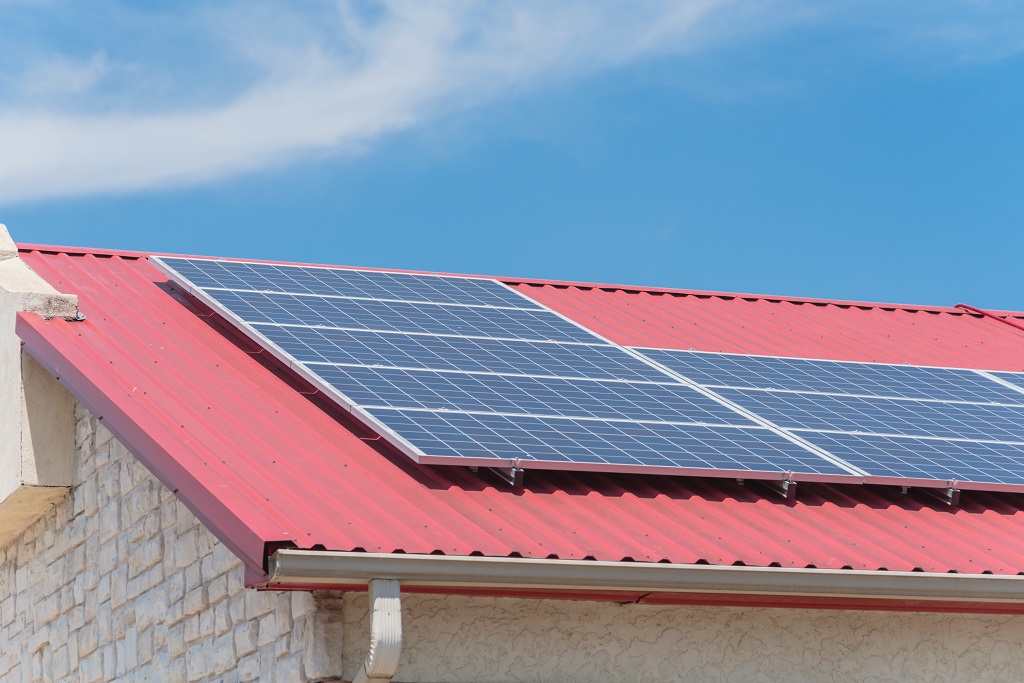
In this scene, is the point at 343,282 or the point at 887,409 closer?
the point at 887,409

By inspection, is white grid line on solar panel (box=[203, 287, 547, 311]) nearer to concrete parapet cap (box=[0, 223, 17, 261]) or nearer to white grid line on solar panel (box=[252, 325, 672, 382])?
white grid line on solar panel (box=[252, 325, 672, 382])

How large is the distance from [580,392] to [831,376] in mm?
3238

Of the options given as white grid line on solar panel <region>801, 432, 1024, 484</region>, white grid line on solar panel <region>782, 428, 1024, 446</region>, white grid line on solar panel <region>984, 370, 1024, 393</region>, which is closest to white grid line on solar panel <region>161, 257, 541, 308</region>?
white grid line on solar panel <region>782, 428, 1024, 446</region>

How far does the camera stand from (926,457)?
10.9 metres

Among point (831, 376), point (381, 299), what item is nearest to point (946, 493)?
point (831, 376)

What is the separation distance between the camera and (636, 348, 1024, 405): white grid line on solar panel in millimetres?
12359

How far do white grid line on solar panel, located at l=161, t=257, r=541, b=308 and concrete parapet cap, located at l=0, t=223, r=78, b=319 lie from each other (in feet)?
4.32

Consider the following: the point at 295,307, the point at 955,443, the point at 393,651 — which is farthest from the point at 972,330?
the point at 393,651

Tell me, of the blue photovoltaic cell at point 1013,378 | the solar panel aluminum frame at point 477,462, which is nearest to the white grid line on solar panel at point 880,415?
the solar panel aluminum frame at point 477,462

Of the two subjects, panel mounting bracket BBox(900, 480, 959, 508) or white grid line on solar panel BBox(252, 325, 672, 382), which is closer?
panel mounting bracket BBox(900, 480, 959, 508)

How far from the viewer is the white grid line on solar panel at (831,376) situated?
12.4 metres

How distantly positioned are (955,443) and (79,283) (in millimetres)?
7656

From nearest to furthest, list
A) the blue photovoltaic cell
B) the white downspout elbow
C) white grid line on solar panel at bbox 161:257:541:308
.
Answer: the white downspout elbow
white grid line on solar panel at bbox 161:257:541:308
the blue photovoltaic cell

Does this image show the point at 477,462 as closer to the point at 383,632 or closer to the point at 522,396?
the point at 522,396
